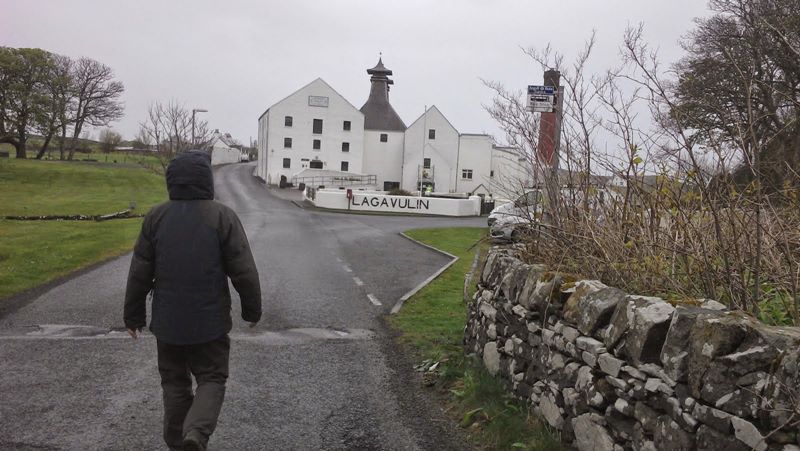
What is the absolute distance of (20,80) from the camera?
5669 centimetres

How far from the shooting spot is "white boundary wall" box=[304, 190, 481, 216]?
4031 cm

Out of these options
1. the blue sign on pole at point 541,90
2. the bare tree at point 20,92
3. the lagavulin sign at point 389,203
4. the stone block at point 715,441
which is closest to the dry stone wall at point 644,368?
the stone block at point 715,441

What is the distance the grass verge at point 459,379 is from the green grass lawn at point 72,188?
2367 cm

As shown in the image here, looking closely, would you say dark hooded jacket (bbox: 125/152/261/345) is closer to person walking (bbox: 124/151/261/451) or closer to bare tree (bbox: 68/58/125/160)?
person walking (bbox: 124/151/261/451)

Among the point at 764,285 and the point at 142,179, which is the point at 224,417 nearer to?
the point at 764,285

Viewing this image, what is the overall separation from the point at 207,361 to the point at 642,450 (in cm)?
272

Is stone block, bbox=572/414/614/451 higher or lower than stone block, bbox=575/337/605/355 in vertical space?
lower

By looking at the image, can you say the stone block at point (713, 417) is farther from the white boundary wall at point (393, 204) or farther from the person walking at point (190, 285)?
the white boundary wall at point (393, 204)

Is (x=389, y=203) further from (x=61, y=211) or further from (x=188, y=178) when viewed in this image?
(x=188, y=178)

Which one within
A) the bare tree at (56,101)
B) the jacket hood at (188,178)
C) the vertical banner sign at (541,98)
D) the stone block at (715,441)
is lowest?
the stone block at (715,441)

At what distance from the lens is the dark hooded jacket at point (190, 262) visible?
4.12m

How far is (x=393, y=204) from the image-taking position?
A: 40719 mm

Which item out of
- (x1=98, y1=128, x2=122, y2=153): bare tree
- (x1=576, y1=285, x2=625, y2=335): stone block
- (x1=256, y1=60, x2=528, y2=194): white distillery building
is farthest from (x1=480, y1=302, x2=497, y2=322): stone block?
(x1=98, y1=128, x2=122, y2=153): bare tree

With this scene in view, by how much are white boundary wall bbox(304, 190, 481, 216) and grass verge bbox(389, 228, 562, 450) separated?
29041mm
